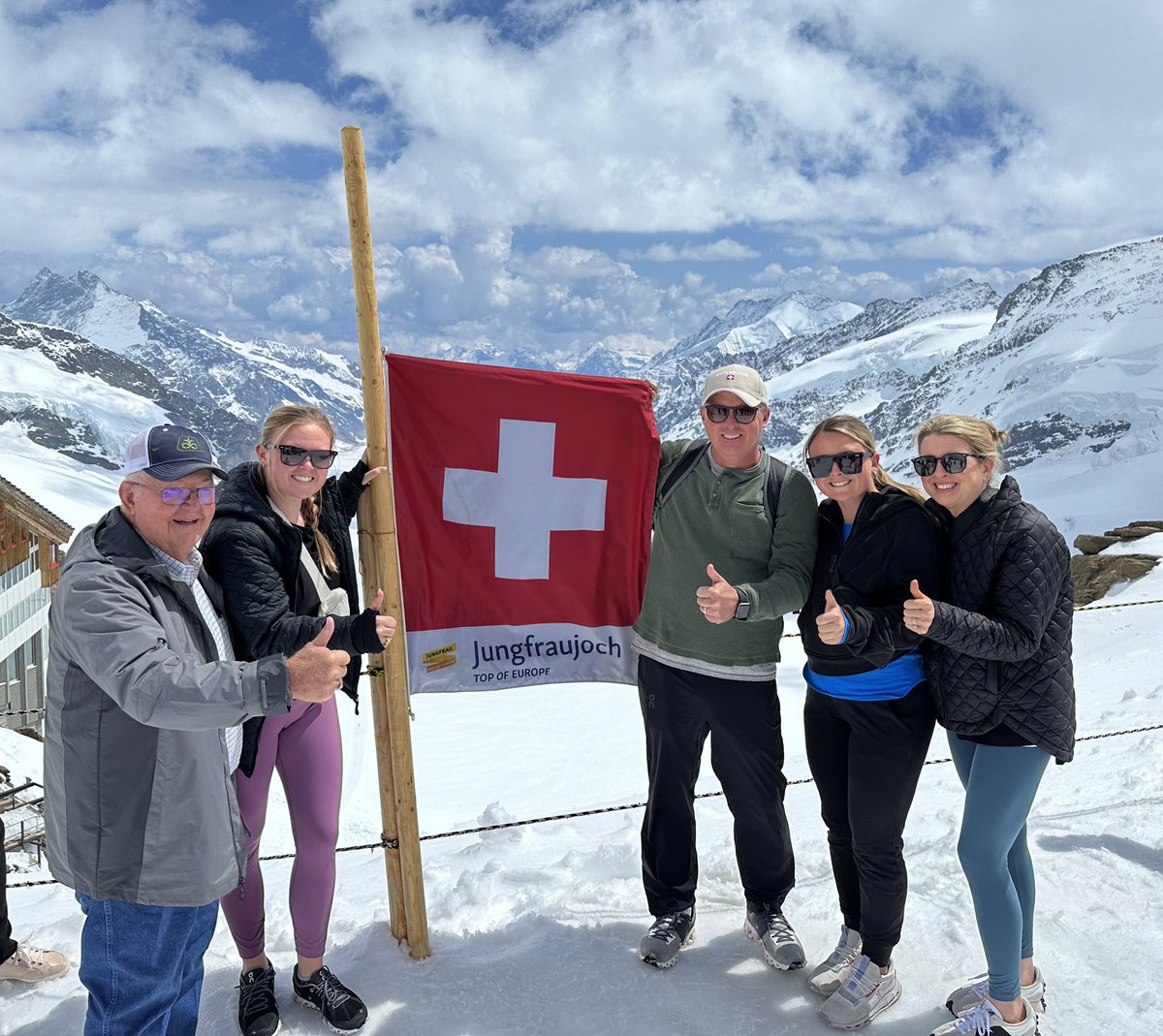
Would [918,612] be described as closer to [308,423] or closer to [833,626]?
[833,626]

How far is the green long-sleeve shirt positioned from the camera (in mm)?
3881

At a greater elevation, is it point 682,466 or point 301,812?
point 682,466

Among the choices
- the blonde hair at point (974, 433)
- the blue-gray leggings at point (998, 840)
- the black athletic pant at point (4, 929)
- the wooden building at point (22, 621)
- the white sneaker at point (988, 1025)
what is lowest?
the wooden building at point (22, 621)

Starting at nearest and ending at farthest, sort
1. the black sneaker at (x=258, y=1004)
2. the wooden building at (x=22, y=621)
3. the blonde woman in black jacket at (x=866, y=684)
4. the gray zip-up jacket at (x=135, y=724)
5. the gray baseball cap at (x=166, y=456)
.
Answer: the gray zip-up jacket at (x=135, y=724)
the gray baseball cap at (x=166, y=456)
the blonde woman in black jacket at (x=866, y=684)
the black sneaker at (x=258, y=1004)
the wooden building at (x=22, y=621)

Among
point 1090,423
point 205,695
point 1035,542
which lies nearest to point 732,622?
point 1035,542

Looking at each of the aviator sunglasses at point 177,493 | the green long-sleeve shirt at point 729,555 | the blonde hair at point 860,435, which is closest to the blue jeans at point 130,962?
the aviator sunglasses at point 177,493

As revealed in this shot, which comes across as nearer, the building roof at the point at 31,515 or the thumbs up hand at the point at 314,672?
the thumbs up hand at the point at 314,672

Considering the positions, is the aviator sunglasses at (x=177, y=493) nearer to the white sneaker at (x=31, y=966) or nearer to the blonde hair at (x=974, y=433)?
the blonde hair at (x=974, y=433)

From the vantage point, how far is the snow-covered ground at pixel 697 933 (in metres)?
3.84

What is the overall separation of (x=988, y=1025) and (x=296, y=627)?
121 inches

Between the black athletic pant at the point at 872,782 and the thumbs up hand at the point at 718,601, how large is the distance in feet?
1.95

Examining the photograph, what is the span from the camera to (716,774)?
13.7ft

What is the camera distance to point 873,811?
3637mm

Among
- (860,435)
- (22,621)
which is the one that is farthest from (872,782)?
(22,621)
